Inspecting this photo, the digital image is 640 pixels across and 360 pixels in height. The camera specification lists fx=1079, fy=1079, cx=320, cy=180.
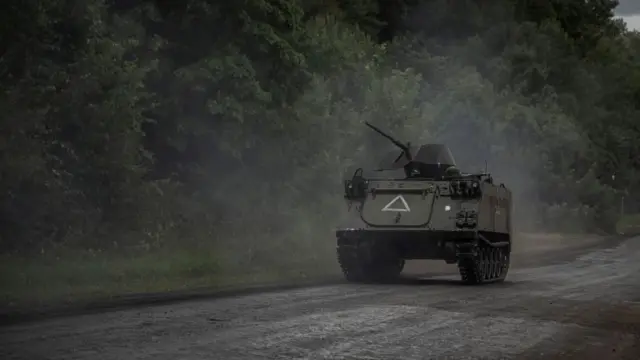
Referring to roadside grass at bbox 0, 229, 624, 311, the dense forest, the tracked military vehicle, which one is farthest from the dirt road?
the dense forest

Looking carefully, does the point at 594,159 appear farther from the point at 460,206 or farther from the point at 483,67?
the point at 460,206

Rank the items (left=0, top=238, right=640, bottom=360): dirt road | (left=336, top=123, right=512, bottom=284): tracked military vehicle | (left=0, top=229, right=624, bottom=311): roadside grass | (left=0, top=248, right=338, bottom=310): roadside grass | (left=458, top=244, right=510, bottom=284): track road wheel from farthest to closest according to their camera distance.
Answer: (left=458, top=244, right=510, bottom=284): track road wheel, (left=336, top=123, right=512, bottom=284): tracked military vehicle, (left=0, top=229, right=624, bottom=311): roadside grass, (left=0, top=248, right=338, bottom=310): roadside grass, (left=0, top=238, right=640, bottom=360): dirt road

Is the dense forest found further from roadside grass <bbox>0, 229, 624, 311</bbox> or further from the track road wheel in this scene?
the track road wheel

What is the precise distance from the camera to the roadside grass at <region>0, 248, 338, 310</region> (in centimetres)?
1700

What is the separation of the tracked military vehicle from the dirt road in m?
1.16

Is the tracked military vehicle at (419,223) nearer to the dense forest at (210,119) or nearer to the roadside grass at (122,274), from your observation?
the roadside grass at (122,274)

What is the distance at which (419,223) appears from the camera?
1966cm

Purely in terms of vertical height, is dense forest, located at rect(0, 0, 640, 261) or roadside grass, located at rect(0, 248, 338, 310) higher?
dense forest, located at rect(0, 0, 640, 261)

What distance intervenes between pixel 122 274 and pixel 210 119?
8.19 metres

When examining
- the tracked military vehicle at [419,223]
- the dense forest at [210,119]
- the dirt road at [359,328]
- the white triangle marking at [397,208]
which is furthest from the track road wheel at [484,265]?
the dense forest at [210,119]

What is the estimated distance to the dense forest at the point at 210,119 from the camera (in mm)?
21281

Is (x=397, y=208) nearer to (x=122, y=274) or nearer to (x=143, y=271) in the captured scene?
(x=143, y=271)

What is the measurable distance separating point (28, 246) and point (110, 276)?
7.53 ft

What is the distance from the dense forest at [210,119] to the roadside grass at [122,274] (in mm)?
578
